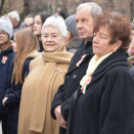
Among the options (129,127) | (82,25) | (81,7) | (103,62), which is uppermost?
(81,7)

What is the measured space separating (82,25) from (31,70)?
40.9 inches

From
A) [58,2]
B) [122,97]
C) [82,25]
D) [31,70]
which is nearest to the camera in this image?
[122,97]

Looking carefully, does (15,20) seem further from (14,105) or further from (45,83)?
(45,83)

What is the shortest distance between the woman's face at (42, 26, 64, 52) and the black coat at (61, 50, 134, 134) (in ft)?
4.17

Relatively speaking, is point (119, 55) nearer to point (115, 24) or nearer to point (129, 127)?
point (115, 24)

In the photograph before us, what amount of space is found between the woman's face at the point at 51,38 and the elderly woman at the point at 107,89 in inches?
43.6

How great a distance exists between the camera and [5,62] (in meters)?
4.11

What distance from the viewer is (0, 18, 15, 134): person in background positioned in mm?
3982

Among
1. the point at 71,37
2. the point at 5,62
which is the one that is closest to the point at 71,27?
the point at 71,37

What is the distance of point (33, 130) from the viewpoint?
3.26m

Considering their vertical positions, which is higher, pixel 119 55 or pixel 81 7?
pixel 81 7

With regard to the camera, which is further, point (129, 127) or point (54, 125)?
point (54, 125)

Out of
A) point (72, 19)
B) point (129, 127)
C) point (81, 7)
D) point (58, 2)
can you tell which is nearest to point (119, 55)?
point (129, 127)

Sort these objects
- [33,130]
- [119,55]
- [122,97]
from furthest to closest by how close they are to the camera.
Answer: [33,130], [119,55], [122,97]
